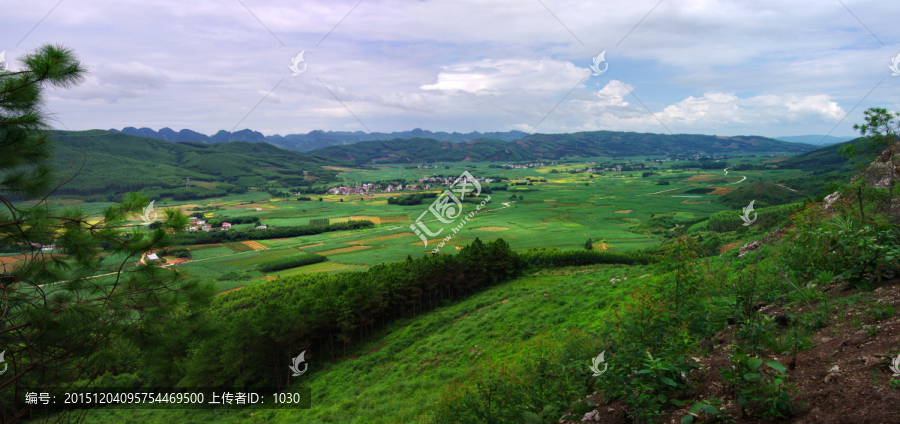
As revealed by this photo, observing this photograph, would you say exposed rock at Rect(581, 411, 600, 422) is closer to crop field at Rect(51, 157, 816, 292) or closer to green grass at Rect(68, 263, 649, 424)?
green grass at Rect(68, 263, 649, 424)

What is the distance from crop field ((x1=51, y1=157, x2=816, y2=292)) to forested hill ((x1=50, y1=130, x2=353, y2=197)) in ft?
75.6

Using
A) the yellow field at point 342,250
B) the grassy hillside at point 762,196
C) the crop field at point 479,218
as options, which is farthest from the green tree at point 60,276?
the grassy hillside at point 762,196

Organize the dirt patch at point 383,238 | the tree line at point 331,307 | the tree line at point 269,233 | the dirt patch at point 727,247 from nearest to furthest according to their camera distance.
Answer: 1. the tree line at point 331,307
2. the dirt patch at point 727,247
3. the dirt patch at point 383,238
4. the tree line at point 269,233

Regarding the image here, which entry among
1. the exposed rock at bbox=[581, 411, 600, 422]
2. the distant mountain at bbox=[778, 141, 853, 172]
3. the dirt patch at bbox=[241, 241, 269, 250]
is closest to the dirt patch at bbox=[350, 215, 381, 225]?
the dirt patch at bbox=[241, 241, 269, 250]

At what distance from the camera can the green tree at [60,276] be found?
501 cm

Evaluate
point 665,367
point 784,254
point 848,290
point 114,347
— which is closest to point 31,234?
point 114,347

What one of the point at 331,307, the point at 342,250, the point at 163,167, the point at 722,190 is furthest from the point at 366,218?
the point at 163,167

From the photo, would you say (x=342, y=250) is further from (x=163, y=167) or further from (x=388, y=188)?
(x=163, y=167)

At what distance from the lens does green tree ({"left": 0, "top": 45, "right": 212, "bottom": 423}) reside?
5012mm

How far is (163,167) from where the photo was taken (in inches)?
5630

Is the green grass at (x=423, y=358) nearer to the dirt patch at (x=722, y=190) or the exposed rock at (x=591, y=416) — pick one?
the exposed rock at (x=591, y=416)

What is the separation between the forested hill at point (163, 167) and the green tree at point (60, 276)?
11386 centimetres

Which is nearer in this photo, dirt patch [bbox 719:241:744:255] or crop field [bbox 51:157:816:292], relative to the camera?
dirt patch [bbox 719:241:744:255]

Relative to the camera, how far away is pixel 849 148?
10469mm
